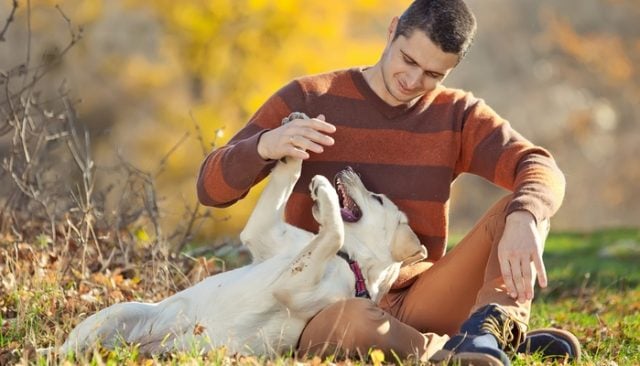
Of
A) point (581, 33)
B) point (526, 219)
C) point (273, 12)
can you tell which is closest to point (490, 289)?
point (526, 219)

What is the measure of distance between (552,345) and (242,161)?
1464 millimetres

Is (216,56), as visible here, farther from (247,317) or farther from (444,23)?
(247,317)

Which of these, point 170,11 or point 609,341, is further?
point 170,11

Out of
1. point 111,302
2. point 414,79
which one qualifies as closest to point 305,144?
point 414,79

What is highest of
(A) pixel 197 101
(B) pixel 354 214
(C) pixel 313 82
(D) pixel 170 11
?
(C) pixel 313 82

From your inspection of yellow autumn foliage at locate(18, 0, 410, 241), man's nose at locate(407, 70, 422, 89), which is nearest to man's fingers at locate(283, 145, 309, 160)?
man's nose at locate(407, 70, 422, 89)

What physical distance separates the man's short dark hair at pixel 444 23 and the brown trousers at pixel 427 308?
2.25 feet

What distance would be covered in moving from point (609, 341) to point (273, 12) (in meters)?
19.6

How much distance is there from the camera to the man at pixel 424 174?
4.01m

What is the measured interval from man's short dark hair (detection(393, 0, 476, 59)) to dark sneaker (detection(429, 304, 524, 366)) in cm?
114

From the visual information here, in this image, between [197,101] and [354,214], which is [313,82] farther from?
[197,101]

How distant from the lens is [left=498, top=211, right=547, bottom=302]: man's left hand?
399 centimetres

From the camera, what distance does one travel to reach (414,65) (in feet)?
14.9

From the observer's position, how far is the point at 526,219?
4059 millimetres
